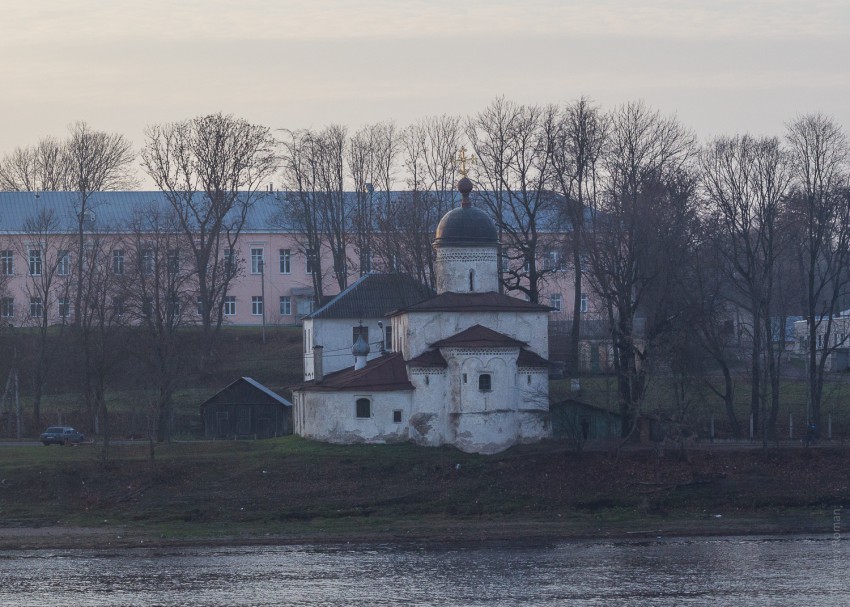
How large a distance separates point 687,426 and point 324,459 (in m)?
12.5

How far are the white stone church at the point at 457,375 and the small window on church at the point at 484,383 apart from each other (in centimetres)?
3

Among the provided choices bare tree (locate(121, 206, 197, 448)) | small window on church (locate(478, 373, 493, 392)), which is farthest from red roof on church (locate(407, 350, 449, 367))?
bare tree (locate(121, 206, 197, 448))

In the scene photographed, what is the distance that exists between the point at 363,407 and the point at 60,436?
12.8m

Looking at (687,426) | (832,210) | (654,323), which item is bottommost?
(687,426)

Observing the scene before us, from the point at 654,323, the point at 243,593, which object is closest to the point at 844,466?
the point at 654,323

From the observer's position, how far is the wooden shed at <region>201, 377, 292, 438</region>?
2362 inches

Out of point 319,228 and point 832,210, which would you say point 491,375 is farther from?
point 319,228

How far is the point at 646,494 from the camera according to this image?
152 feet

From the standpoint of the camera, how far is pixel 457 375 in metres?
50.5

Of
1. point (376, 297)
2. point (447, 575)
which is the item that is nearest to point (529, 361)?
point (376, 297)

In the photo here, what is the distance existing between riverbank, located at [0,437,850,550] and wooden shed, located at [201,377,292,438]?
8845 mm

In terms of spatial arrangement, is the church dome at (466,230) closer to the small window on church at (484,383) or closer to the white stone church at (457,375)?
the white stone church at (457,375)

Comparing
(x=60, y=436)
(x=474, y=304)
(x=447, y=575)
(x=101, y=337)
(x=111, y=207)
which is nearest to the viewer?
(x=447, y=575)

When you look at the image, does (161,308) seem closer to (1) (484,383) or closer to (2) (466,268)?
(2) (466,268)
